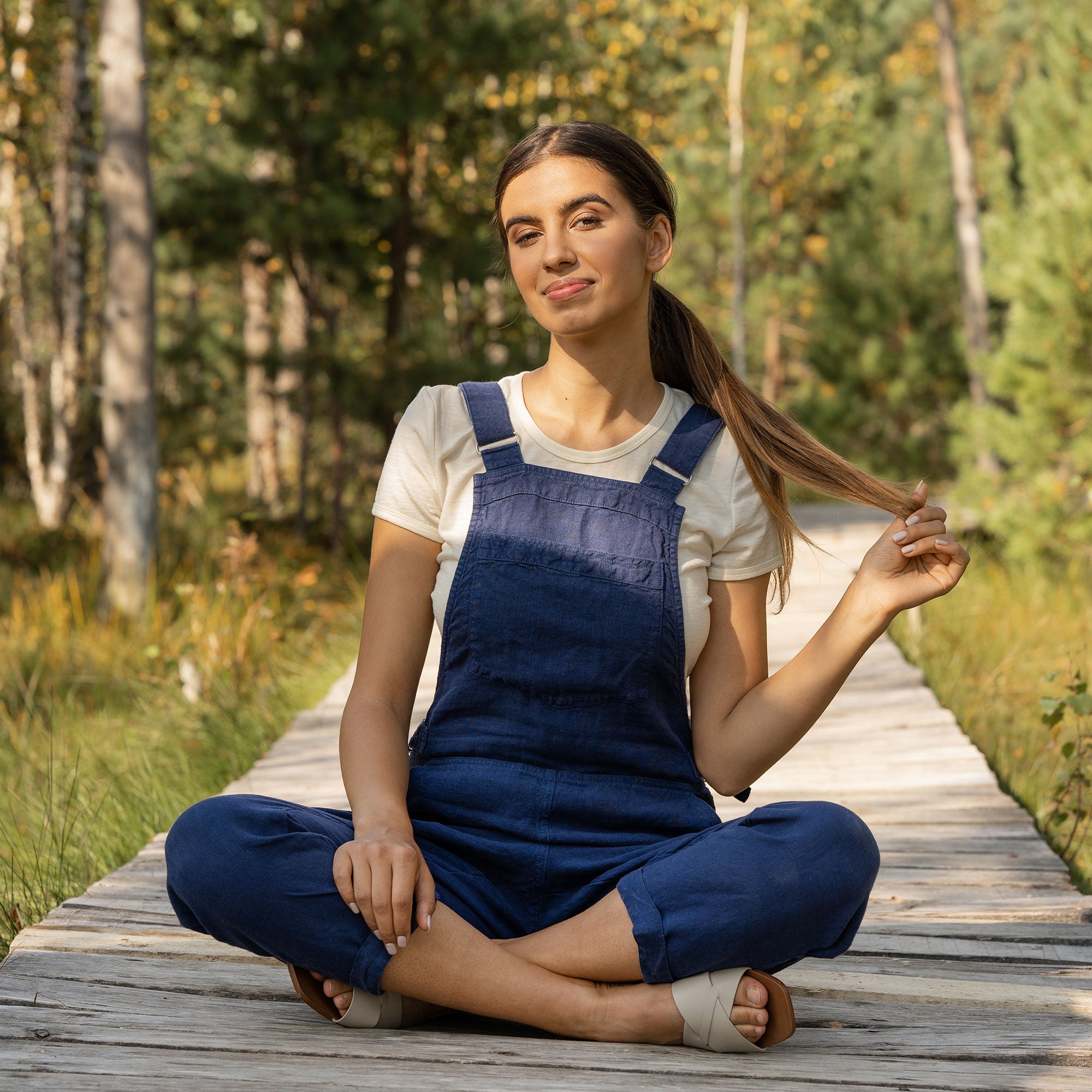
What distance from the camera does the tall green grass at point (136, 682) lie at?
3.40 meters

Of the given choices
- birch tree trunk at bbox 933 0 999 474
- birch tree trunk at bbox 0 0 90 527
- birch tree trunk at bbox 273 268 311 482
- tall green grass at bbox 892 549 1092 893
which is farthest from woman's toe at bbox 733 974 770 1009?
birch tree trunk at bbox 933 0 999 474

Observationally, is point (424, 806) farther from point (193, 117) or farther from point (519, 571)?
point (193, 117)

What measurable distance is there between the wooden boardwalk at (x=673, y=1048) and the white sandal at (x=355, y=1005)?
2cm

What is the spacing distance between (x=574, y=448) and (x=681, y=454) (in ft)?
0.59

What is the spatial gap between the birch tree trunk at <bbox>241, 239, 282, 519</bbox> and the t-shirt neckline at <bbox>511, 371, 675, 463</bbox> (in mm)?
7260

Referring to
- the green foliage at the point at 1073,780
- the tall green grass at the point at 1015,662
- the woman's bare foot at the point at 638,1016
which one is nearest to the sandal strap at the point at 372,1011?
the woman's bare foot at the point at 638,1016

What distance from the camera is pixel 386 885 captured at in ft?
5.93

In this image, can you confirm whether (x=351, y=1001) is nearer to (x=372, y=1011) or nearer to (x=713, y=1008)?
(x=372, y=1011)

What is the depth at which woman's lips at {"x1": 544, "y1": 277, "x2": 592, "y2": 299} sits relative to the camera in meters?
2.10

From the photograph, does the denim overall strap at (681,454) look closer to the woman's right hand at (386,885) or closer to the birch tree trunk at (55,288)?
the woman's right hand at (386,885)

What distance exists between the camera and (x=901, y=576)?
6.76ft

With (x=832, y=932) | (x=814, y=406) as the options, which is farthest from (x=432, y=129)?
(x=832, y=932)

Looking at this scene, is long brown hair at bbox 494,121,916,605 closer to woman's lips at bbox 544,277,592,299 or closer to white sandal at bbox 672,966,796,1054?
woman's lips at bbox 544,277,592,299

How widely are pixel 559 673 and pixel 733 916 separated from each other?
44 cm
